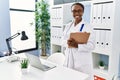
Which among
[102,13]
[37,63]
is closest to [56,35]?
[102,13]

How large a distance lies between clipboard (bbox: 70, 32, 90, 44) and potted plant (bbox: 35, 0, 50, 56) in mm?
2003

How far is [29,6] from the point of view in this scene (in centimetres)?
385

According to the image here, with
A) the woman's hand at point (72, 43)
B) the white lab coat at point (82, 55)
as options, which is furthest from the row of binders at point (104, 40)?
the woman's hand at point (72, 43)

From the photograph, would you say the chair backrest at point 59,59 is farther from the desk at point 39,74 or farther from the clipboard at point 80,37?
the clipboard at point 80,37

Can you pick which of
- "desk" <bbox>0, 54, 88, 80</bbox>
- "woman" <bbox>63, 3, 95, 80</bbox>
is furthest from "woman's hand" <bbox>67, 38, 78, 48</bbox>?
"desk" <bbox>0, 54, 88, 80</bbox>

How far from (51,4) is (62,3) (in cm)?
29

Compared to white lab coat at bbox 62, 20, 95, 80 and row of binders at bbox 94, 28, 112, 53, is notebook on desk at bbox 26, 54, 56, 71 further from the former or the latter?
row of binders at bbox 94, 28, 112, 53

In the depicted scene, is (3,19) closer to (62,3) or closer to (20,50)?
(20,50)

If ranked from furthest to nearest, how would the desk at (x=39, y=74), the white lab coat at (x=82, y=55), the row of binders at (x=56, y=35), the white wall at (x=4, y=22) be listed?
the row of binders at (x=56, y=35), the white wall at (x=4, y=22), the white lab coat at (x=82, y=55), the desk at (x=39, y=74)

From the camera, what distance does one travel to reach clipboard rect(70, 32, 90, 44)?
5.23 ft

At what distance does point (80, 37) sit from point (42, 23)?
210 cm

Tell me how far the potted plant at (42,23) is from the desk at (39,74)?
2.01 metres

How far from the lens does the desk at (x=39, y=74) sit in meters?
1.34

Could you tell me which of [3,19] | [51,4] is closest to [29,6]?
[51,4]
